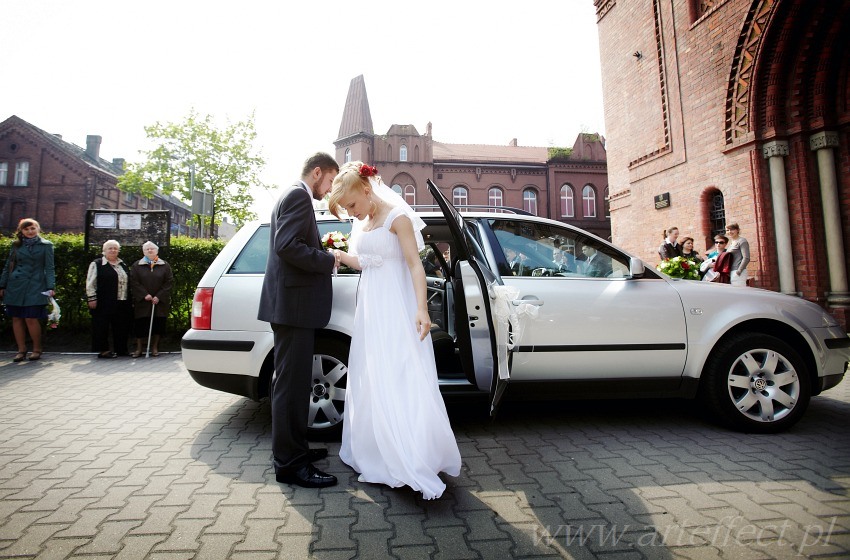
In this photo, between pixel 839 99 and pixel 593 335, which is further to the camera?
pixel 839 99

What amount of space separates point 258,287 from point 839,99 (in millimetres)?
10752

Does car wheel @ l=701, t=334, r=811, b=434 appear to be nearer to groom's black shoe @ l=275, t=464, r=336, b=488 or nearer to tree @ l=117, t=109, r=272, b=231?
groom's black shoe @ l=275, t=464, r=336, b=488

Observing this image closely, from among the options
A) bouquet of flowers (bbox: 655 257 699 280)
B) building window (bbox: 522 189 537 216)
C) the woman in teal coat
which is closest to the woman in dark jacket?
the woman in teal coat

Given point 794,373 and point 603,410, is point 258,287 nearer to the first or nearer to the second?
point 603,410

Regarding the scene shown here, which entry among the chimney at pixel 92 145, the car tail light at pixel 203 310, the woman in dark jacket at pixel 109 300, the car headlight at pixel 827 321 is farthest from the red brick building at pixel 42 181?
the car headlight at pixel 827 321

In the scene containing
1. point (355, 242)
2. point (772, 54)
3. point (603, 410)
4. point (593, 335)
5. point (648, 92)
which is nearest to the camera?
point (355, 242)

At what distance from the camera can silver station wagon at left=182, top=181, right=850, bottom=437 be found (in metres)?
3.45

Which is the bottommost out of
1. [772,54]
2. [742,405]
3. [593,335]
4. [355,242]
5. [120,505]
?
[120,505]

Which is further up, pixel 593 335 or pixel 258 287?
pixel 258 287

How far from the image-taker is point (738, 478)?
2.74 metres

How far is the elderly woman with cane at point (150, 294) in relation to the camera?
7.39m

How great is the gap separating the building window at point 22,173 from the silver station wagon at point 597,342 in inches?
1683

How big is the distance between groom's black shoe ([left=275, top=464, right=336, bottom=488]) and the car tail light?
1.42 metres

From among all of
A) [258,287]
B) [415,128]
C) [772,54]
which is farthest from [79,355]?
[415,128]
